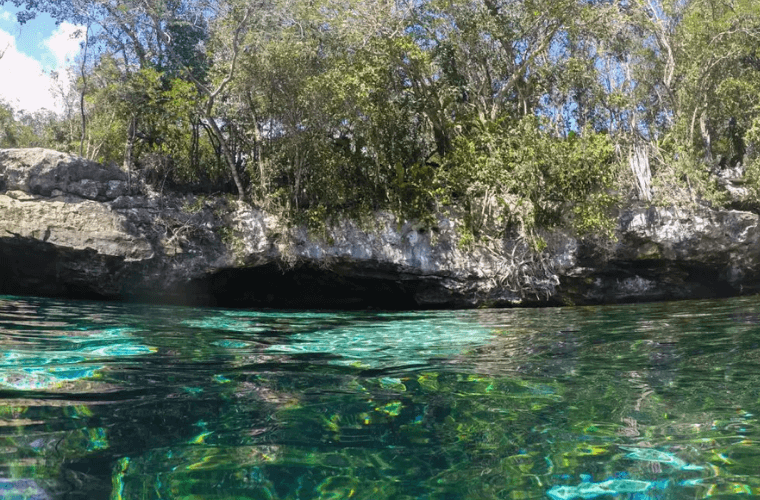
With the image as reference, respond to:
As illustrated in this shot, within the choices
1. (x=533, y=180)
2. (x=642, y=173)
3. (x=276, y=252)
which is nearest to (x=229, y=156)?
(x=276, y=252)

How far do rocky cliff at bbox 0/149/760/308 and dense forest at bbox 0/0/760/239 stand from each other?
648 mm

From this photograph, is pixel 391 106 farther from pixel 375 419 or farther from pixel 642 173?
pixel 375 419

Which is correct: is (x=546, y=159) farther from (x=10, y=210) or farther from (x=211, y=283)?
(x=10, y=210)

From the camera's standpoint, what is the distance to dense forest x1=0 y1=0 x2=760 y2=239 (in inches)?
472

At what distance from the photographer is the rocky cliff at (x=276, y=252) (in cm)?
1160

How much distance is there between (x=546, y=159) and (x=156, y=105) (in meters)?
9.22

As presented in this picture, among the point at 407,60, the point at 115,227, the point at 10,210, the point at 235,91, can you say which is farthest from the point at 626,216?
the point at 10,210

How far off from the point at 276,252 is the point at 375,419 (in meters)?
9.72

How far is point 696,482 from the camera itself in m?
1.92

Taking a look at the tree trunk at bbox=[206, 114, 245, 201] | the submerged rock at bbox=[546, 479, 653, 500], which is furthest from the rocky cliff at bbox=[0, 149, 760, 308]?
the submerged rock at bbox=[546, 479, 653, 500]

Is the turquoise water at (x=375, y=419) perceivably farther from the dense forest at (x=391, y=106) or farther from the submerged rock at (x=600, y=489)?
the dense forest at (x=391, y=106)

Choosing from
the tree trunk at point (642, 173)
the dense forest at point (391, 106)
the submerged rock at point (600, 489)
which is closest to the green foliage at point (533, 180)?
the dense forest at point (391, 106)

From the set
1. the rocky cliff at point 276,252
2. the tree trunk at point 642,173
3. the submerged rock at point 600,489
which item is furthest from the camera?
the tree trunk at point 642,173

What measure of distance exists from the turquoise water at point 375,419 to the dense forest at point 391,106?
7.41 meters
